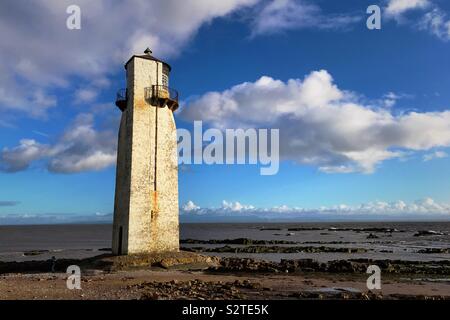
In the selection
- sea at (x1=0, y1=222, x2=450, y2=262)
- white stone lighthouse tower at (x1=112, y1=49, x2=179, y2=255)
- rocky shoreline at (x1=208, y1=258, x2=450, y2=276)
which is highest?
white stone lighthouse tower at (x1=112, y1=49, x2=179, y2=255)

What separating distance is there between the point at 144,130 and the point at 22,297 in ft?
39.5

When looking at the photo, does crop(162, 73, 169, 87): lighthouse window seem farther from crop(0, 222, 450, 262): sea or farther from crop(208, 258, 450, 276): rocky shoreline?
crop(0, 222, 450, 262): sea

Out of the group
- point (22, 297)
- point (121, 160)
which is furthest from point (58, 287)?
point (121, 160)

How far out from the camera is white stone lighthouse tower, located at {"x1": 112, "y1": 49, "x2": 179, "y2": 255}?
23547 mm

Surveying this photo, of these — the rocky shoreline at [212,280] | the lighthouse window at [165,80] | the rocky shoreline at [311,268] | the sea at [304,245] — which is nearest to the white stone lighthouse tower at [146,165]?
the lighthouse window at [165,80]

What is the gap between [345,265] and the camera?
973 inches

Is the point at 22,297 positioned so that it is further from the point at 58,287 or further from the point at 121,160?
the point at 121,160

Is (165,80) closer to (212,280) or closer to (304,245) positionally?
(212,280)

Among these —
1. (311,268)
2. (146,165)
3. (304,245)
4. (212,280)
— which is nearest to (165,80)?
(146,165)

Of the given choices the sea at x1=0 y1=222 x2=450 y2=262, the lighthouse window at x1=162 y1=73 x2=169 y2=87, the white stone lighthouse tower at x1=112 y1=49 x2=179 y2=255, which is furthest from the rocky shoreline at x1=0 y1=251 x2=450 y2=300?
the lighthouse window at x1=162 y1=73 x2=169 y2=87

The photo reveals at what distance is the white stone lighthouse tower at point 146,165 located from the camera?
2355 cm

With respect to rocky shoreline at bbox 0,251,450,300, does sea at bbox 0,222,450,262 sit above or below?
below

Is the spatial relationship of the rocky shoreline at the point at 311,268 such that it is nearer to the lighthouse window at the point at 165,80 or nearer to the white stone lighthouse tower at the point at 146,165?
the white stone lighthouse tower at the point at 146,165
